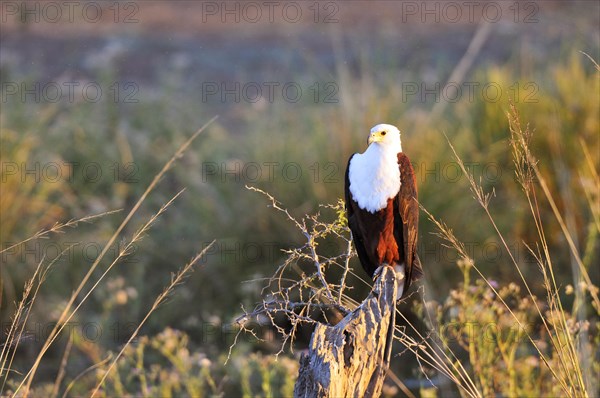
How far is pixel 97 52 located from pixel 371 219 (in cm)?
793

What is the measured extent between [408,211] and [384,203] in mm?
120

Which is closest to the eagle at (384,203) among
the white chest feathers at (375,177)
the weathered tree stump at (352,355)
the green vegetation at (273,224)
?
the white chest feathers at (375,177)

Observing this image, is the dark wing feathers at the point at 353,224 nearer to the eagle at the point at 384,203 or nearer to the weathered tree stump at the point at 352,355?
the eagle at the point at 384,203

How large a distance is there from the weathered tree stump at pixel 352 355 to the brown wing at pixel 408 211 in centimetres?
51

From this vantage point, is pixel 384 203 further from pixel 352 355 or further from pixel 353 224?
pixel 352 355

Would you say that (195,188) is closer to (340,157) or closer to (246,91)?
(340,157)

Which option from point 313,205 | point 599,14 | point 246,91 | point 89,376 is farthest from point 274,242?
point 599,14

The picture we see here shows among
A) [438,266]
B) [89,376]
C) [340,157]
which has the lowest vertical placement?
[89,376]

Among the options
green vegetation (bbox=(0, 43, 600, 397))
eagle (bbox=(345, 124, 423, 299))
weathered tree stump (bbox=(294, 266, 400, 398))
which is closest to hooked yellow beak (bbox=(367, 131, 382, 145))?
eagle (bbox=(345, 124, 423, 299))

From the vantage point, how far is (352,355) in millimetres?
2752

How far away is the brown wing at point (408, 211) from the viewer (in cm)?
339

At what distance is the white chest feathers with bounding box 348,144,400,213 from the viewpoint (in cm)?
332

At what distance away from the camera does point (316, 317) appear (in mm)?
5469

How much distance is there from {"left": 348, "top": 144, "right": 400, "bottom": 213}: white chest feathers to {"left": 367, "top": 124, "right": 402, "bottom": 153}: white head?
0.02m
